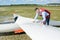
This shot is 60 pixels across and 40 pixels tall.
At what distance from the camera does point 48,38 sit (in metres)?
3.16

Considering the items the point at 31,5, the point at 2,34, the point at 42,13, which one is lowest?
the point at 31,5

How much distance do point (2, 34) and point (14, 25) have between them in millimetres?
521

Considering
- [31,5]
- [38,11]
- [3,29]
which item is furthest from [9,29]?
[31,5]

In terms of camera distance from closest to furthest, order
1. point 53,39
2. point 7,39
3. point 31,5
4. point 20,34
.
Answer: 1. point 53,39
2. point 7,39
3. point 20,34
4. point 31,5

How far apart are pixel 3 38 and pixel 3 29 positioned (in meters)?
0.64

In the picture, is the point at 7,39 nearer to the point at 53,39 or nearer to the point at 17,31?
the point at 17,31

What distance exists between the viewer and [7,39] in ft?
18.1

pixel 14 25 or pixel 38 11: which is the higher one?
pixel 38 11

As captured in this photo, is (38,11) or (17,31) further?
(17,31)

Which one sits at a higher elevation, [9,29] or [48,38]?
[48,38]

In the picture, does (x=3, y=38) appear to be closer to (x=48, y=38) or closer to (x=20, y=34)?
(x=20, y=34)

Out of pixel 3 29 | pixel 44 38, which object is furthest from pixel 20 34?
pixel 44 38

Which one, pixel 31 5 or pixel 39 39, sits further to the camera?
pixel 31 5

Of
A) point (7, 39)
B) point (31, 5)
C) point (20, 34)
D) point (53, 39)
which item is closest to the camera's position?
point (53, 39)
